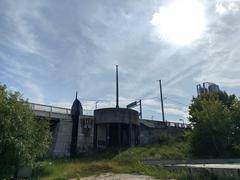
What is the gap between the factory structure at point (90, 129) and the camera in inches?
1481

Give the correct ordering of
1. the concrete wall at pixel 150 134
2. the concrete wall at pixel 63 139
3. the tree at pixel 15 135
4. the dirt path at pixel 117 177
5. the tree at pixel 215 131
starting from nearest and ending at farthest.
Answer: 1. the tree at pixel 15 135
2. the dirt path at pixel 117 177
3. the tree at pixel 215 131
4. the concrete wall at pixel 63 139
5. the concrete wall at pixel 150 134

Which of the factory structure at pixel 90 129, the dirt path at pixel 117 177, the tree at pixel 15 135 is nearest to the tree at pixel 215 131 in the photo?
the factory structure at pixel 90 129

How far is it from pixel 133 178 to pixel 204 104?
21.9 m

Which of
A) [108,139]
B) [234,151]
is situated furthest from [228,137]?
[108,139]

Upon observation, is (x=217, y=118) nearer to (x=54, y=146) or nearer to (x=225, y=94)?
(x=225, y=94)

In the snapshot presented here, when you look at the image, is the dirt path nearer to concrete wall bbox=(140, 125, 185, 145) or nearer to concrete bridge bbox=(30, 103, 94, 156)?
concrete bridge bbox=(30, 103, 94, 156)

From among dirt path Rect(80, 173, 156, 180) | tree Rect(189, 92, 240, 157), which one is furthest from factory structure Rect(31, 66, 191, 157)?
dirt path Rect(80, 173, 156, 180)

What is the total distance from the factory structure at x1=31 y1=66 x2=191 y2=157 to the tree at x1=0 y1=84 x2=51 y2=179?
18.8 metres

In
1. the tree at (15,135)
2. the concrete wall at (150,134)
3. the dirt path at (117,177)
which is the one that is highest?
the concrete wall at (150,134)

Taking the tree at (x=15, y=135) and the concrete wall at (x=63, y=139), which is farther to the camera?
the concrete wall at (x=63, y=139)

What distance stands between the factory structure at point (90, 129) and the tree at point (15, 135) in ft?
61.7

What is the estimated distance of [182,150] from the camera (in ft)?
126

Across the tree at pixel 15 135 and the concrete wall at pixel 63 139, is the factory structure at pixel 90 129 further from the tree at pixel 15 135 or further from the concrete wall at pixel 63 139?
the tree at pixel 15 135

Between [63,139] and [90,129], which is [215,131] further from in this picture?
[63,139]
